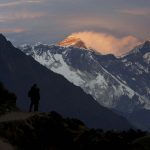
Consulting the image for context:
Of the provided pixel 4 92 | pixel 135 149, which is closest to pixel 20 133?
pixel 135 149

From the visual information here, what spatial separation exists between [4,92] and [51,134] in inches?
535

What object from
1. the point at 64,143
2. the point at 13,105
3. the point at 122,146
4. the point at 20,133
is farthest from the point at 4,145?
the point at 13,105

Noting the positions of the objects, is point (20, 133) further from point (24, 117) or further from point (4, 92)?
point (4, 92)

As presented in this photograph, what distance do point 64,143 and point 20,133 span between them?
379 centimetres

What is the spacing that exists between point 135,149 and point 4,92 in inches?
625

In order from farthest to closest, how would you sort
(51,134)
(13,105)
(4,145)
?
(13,105) < (51,134) < (4,145)

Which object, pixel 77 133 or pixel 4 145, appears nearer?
pixel 4 145

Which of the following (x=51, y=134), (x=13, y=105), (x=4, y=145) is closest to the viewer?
(x=4, y=145)

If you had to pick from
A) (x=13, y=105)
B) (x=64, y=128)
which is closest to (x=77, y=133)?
(x=64, y=128)

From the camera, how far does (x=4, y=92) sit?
223 ft

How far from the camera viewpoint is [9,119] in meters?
56.3

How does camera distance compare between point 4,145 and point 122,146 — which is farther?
point 122,146

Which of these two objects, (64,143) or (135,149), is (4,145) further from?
(135,149)

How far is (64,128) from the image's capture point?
57.4m
